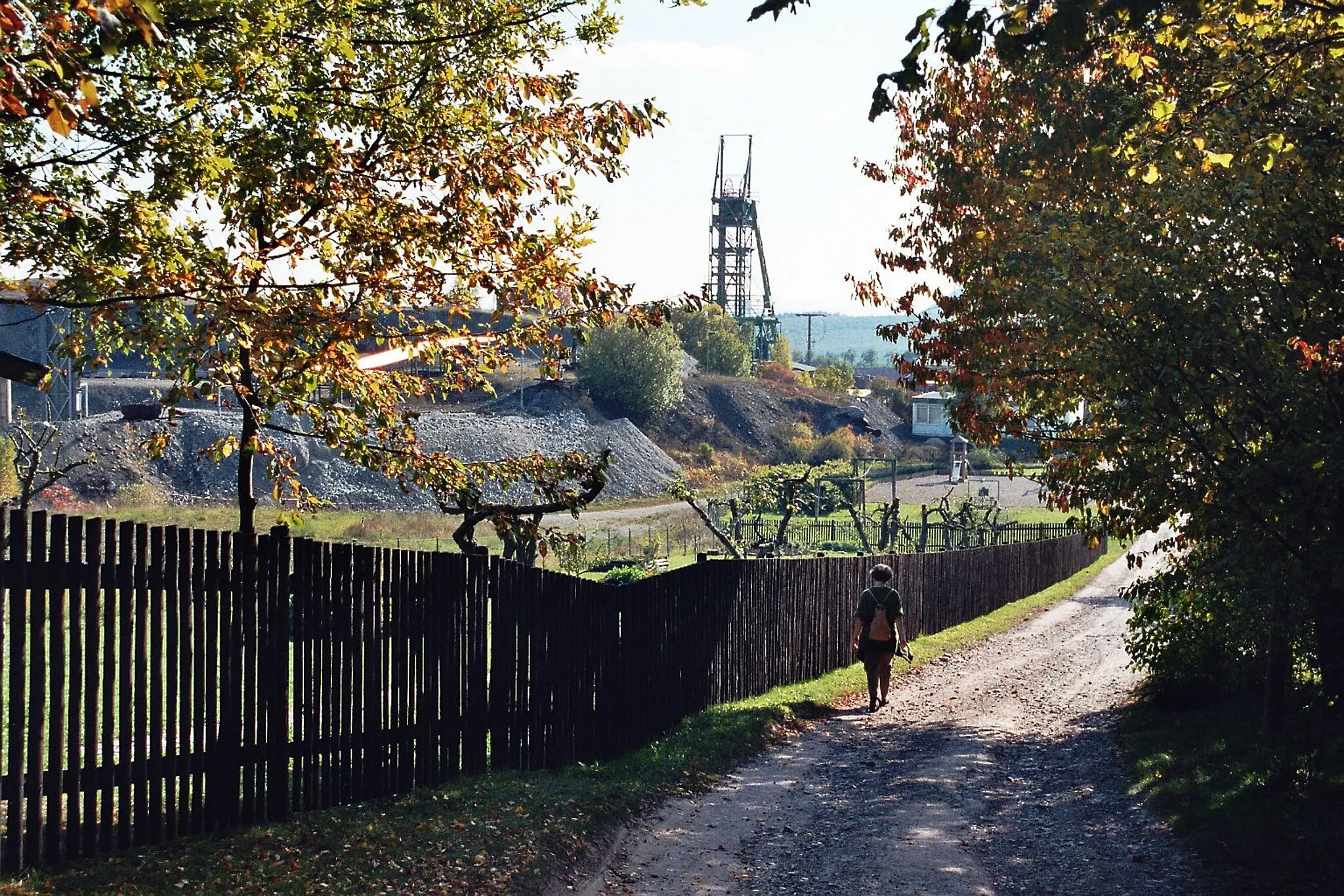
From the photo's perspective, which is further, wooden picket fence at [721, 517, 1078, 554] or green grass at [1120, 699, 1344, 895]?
wooden picket fence at [721, 517, 1078, 554]

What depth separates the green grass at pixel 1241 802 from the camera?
25.1 ft

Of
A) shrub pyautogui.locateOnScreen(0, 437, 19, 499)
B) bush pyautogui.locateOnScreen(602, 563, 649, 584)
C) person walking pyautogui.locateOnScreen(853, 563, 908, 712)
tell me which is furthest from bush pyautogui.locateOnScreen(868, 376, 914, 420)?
person walking pyautogui.locateOnScreen(853, 563, 908, 712)

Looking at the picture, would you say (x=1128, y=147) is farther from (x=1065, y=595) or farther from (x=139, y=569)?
(x=1065, y=595)

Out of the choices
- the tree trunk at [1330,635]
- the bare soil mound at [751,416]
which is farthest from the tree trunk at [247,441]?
the bare soil mound at [751,416]

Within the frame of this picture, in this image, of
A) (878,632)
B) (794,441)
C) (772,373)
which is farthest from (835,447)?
(878,632)

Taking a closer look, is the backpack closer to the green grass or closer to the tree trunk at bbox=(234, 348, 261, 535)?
the green grass

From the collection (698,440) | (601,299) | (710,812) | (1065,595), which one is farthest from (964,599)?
(698,440)

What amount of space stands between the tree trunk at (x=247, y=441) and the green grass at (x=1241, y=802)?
20.7 feet

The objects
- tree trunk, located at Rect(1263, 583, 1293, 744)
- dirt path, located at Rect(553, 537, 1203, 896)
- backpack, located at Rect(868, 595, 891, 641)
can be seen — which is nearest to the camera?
dirt path, located at Rect(553, 537, 1203, 896)

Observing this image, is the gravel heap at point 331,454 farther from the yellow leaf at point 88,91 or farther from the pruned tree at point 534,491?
the yellow leaf at point 88,91

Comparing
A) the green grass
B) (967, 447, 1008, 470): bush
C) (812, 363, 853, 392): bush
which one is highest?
(812, 363, 853, 392): bush

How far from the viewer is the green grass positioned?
7.66m

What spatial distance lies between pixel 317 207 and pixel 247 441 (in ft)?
4.83

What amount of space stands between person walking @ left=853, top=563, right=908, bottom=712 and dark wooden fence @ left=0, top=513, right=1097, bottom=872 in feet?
8.88
